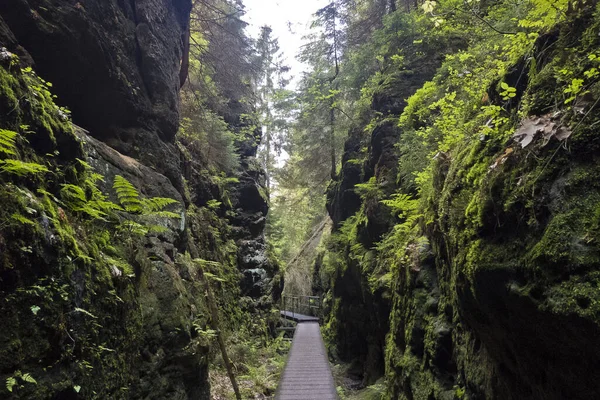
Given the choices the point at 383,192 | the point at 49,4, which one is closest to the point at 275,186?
the point at 383,192

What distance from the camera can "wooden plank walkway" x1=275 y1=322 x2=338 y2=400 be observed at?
852 cm

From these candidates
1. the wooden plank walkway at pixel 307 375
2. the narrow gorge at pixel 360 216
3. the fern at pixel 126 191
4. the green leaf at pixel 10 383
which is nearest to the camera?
the green leaf at pixel 10 383

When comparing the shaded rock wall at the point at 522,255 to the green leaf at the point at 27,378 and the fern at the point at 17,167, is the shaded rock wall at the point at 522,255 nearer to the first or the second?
the green leaf at the point at 27,378

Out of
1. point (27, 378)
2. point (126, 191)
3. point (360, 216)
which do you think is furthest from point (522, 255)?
point (360, 216)

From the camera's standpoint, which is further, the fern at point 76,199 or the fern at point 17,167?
the fern at point 76,199

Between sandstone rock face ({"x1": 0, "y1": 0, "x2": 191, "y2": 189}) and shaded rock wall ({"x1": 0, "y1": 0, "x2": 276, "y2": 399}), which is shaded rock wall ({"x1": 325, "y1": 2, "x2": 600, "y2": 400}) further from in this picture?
sandstone rock face ({"x1": 0, "y1": 0, "x2": 191, "y2": 189})

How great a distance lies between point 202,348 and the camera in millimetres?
5957

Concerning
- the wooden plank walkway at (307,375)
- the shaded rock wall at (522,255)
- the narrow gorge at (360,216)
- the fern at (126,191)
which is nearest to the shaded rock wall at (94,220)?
the narrow gorge at (360,216)

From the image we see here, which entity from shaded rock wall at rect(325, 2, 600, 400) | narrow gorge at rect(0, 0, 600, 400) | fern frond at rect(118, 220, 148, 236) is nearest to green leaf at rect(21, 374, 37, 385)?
narrow gorge at rect(0, 0, 600, 400)

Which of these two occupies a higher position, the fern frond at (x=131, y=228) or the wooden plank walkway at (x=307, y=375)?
the fern frond at (x=131, y=228)

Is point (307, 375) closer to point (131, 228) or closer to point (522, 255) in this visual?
point (131, 228)

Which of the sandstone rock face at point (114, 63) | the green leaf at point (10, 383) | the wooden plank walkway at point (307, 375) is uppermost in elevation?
the sandstone rock face at point (114, 63)

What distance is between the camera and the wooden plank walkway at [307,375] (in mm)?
8523

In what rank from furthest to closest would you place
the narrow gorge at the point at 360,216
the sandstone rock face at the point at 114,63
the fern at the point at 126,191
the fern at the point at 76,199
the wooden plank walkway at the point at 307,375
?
the wooden plank walkway at the point at 307,375, the sandstone rock face at the point at 114,63, the fern at the point at 126,191, the fern at the point at 76,199, the narrow gorge at the point at 360,216
